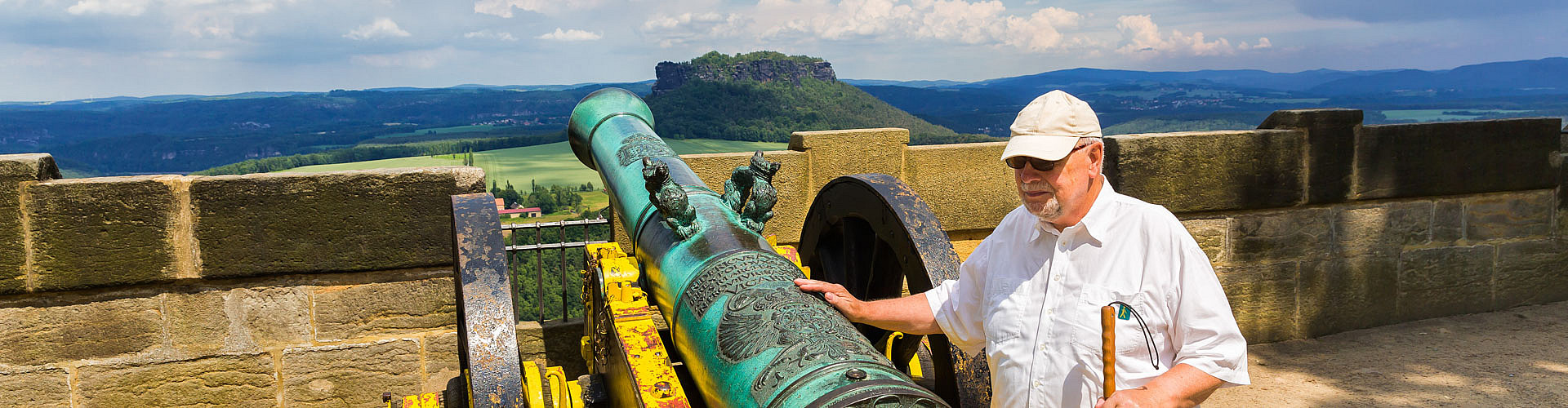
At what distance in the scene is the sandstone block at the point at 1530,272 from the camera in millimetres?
5461

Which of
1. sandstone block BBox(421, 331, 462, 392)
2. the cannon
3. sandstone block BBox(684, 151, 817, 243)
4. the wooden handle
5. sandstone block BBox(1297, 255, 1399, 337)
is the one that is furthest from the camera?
sandstone block BBox(1297, 255, 1399, 337)

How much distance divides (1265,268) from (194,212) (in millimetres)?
4861

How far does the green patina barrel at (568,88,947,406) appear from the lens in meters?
1.57

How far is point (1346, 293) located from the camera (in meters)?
5.23

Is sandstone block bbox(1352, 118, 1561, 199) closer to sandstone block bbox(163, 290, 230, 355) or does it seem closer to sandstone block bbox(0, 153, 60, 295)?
sandstone block bbox(163, 290, 230, 355)

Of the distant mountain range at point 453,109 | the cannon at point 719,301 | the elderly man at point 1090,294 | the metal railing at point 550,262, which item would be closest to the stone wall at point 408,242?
the metal railing at point 550,262

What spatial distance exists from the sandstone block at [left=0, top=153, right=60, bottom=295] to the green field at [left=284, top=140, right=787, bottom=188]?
0.79m

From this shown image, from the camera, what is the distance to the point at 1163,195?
481 centimetres

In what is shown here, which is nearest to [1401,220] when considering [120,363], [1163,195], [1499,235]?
[1499,235]

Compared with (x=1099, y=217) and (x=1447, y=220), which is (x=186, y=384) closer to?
(x=1099, y=217)

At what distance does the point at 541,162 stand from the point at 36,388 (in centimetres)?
861

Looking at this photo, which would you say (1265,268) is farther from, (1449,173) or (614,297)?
(614,297)

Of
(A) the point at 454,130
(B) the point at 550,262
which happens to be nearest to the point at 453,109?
(A) the point at 454,130

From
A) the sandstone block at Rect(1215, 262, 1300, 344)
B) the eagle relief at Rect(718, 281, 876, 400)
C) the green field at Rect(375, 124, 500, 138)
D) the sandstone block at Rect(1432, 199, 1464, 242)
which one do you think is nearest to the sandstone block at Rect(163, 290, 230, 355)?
the eagle relief at Rect(718, 281, 876, 400)
